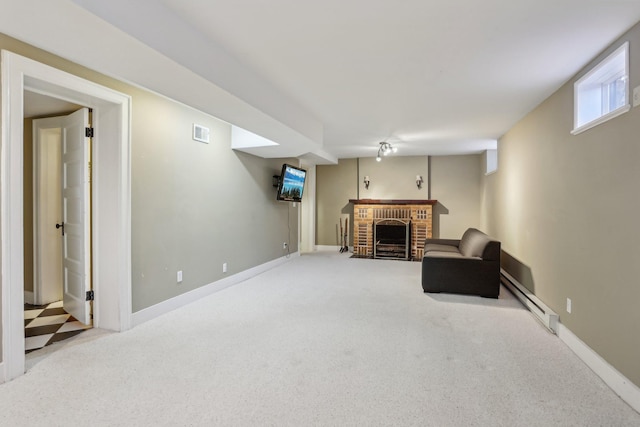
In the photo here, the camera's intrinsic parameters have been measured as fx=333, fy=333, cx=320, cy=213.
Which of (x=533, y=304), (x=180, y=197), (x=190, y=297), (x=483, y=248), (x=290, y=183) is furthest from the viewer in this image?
(x=290, y=183)

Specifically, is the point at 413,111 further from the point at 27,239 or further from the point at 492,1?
the point at 27,239

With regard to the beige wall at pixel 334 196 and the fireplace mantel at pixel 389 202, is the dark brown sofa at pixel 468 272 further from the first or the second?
the beige wall at pixel 334 196

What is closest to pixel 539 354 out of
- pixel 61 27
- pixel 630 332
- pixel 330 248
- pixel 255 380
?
pixel 630 332

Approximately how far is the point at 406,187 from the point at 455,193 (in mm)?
1095

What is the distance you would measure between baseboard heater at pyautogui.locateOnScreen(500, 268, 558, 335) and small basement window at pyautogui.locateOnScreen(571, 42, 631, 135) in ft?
5.43

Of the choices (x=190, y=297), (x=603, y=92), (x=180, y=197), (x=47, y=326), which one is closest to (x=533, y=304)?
(x=603, y=92)

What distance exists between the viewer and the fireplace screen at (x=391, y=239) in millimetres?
7492

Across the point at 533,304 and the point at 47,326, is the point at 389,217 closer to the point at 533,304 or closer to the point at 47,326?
the point at 533,304

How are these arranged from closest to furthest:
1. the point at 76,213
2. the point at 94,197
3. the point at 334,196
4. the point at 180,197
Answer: the point at 94,197 → the point at 76,213 → the point at 180,197 → the point at 334,196

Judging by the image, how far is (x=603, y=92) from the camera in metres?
2.59

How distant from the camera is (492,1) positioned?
1757 mm

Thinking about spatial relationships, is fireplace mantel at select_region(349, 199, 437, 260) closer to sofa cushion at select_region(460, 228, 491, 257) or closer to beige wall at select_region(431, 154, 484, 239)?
beige wall at select_region(431, 154, 484, 239)

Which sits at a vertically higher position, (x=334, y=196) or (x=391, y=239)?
(x=334, y=196)

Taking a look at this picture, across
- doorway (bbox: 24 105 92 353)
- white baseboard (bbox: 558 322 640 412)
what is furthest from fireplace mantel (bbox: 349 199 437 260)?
doorway (bbox: 24 105 92 353)
